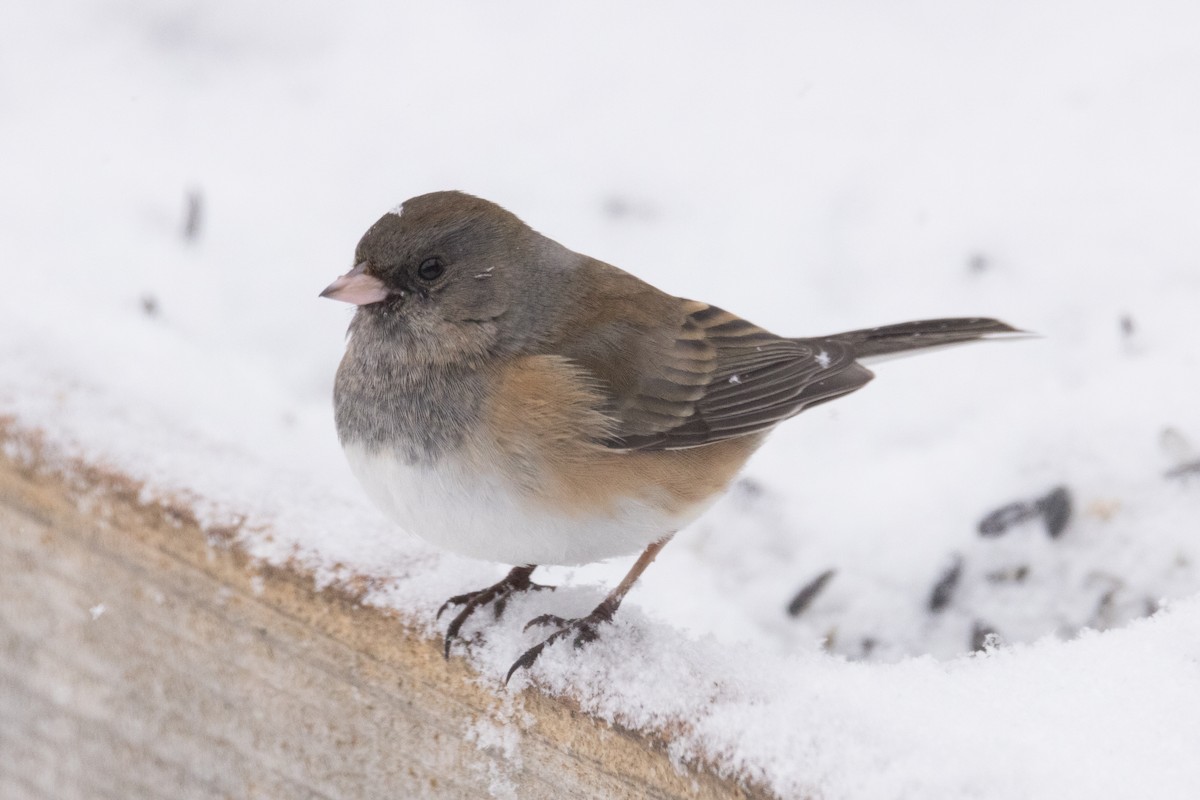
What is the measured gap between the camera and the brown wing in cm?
171

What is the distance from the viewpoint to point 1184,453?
7.28 ft

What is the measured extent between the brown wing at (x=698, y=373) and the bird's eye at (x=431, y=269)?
0.62 ft

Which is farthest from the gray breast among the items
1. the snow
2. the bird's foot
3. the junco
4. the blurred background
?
the blurred background

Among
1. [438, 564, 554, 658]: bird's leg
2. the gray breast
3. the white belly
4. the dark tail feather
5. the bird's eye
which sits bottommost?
[438, 564, 554, 658]: bird's leg

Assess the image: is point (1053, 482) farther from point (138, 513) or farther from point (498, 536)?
point (138, 513)

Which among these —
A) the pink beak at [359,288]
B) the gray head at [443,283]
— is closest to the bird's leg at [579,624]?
the gray head at [443,283]

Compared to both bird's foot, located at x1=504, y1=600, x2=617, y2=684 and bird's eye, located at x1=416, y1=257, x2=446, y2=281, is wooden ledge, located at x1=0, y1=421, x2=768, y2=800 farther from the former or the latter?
bird's eye, located at x1=416, y1=257, x2=446, y2=281

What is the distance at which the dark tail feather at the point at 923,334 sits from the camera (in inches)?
76.3

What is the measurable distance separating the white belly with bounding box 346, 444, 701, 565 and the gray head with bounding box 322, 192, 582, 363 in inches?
6.6

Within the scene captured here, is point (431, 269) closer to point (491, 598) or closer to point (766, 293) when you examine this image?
point (491, 598)

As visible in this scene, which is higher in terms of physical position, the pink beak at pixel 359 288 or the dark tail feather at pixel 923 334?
the dark tail feather at pixel 923 334

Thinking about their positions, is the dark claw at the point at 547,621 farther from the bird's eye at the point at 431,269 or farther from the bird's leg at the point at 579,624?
the bird's eye at the point at 431,269

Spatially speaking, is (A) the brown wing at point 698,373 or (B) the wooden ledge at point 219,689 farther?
(A) the brown wing at point 698,373

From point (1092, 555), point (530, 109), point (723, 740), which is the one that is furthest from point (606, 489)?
point (530, 109)
